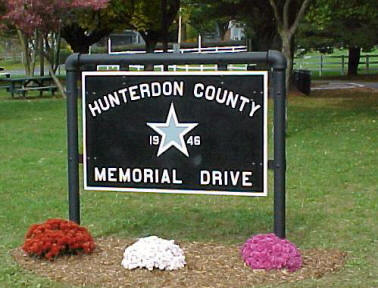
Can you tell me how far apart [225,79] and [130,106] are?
85 cm

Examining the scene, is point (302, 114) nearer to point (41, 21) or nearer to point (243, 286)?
point (41, 21)

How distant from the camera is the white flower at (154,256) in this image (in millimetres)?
5629

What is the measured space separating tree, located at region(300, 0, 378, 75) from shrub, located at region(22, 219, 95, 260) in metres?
18.4

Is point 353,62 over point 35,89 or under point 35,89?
over

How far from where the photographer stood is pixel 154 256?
5.64 metres

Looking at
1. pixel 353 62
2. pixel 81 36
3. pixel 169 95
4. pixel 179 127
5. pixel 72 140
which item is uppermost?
pixel 81 36

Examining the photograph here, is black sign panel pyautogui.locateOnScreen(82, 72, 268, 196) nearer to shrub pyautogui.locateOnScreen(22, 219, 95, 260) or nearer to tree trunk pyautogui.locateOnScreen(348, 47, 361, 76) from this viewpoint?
shrub pyautogui.locateOnScreen(22, 219, 95, 260)

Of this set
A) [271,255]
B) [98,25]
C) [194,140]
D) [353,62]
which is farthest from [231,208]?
[353,62]

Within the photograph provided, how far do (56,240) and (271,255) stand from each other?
1.68m

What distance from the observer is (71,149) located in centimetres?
644

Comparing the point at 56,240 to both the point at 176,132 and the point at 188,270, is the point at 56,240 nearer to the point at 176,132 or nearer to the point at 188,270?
the point at 188,270

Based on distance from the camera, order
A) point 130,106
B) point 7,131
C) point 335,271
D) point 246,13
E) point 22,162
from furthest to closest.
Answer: point 246,13 < point 7,131 < point 22,162 < point 130,106 < point 335,271

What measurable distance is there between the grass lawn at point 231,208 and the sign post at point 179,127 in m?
0.81

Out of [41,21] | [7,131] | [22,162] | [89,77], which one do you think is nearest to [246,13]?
[41,21]
